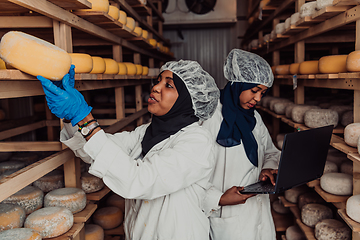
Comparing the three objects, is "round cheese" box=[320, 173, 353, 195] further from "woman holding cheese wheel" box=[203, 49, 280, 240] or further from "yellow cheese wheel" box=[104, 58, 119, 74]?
"yellow cheese wheel" box=[104, 58, 119, 74]

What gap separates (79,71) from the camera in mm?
1692

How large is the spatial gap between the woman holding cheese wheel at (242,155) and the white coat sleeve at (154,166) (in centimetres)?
45

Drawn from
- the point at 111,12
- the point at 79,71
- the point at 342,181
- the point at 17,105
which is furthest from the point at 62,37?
the point at 17,105

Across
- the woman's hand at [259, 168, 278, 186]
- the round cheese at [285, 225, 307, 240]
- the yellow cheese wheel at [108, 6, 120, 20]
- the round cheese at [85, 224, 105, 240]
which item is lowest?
the round cheese at [285, 225, 307, 240]

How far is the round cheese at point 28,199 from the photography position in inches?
68.5

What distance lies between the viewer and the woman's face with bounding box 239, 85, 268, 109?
2094 millimetres

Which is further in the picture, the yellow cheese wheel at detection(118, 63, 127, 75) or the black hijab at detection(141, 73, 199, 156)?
the yellow cheese wheel at detection(118, 63, 127, 75)

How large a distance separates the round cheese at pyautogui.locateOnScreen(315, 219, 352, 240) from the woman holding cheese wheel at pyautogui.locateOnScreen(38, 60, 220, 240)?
1084 mm

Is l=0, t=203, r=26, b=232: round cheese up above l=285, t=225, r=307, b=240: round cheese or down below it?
above

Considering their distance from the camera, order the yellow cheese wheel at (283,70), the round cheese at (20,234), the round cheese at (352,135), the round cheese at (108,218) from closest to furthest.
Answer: the round cheese at (20,234) < the round cheese at (352,135) < the round cheese at (108,218) < the yellow cheese wheel at (283,70)

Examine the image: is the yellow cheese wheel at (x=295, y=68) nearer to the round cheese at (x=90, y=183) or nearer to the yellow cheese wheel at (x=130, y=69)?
the yellow cheese wheel at (x=130, y=69)

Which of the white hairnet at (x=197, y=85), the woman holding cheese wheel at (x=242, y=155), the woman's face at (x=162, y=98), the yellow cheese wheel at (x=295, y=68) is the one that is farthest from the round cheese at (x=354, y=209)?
the yellow cheese wheel at (x=295, y=68)

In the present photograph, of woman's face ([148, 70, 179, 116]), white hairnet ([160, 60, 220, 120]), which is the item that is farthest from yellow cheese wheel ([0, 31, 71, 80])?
white hairnet ([160, 60, 220, 120])

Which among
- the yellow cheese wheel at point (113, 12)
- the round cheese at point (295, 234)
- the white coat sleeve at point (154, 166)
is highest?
the yellow cheese wheel at point (113, 12)
